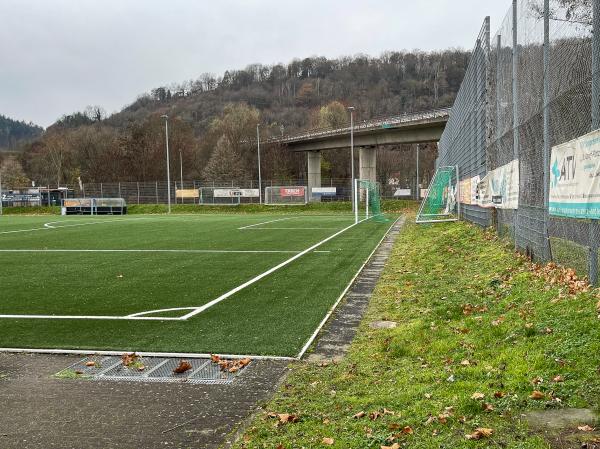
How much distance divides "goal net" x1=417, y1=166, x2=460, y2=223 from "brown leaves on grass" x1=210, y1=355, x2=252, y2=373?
21.6 m

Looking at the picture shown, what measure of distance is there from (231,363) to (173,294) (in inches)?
177

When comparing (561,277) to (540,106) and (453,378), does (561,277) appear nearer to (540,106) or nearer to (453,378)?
(540,106)

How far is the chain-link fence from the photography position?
24.4 ft

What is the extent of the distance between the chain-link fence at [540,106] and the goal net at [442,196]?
37.2ft

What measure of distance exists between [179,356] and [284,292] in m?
4.01

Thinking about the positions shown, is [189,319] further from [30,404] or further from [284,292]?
[30,404]

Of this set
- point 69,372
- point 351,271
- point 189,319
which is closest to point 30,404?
point 69,372

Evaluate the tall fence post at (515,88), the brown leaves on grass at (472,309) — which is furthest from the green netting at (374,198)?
the brown leaves on grass at (472,309)

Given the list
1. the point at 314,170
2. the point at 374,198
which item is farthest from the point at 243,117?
the point at 374,198

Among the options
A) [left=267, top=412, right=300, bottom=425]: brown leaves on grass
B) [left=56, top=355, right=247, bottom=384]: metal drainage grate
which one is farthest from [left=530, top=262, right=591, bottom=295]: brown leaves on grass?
[left=56, top=355, right=247, bottom=384]: metal drainage grate

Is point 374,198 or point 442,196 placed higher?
point 442,196

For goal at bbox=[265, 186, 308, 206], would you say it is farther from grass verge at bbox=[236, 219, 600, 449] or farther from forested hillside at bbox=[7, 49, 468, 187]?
grass verge at bbox=[236, 219, 600, 449]

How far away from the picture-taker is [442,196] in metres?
31.2

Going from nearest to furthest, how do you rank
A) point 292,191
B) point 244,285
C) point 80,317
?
point 80,317 < point 244,285 < point 292,191
